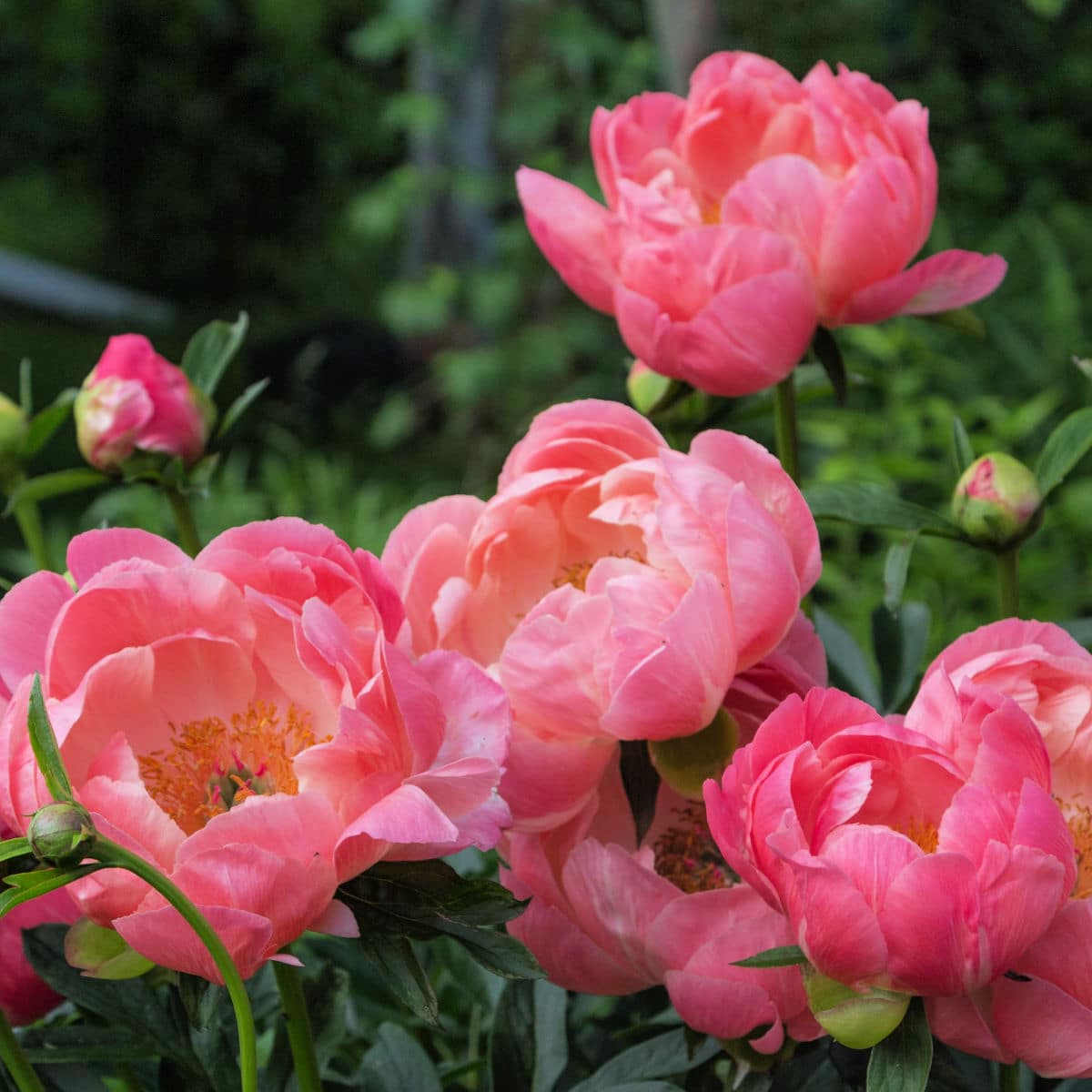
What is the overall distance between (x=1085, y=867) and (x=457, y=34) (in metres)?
3.42

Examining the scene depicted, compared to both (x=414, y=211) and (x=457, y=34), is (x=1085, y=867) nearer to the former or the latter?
(x=457, y=34)

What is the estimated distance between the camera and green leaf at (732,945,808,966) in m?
0.30

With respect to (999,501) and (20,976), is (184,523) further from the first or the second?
(999,501)

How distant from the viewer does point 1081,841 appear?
333 mm

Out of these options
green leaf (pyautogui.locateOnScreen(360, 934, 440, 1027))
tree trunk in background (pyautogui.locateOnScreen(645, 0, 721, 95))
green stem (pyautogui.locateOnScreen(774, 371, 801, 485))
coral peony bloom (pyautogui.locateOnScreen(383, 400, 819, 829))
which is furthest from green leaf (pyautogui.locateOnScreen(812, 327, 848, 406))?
tree trunk in background (pyautogui.locateOnScreen(645, 0, 721, 95))

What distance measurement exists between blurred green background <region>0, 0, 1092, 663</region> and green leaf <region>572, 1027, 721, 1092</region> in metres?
0.23

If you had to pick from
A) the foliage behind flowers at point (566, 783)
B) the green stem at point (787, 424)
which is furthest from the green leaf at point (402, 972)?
the green stem at point (787, 424)

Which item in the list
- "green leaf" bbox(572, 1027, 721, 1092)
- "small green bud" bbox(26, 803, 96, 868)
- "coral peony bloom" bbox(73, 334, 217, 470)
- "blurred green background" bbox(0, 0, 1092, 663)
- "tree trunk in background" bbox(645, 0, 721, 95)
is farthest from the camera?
"blurred green background" bbox(0, 0, 1092, 663)

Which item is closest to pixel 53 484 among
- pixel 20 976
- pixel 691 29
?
pixel 20 976

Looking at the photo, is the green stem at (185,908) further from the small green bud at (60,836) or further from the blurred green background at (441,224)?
the blurred green background at (441,224)

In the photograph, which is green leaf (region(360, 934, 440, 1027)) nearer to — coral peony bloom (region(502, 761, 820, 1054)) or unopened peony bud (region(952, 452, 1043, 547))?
coral peony bloom (region(502, 761, 820, 1054))

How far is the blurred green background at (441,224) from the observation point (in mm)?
1987

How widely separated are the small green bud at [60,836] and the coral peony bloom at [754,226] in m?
Answer: 0.22

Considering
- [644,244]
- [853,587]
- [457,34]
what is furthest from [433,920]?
[457,34]
